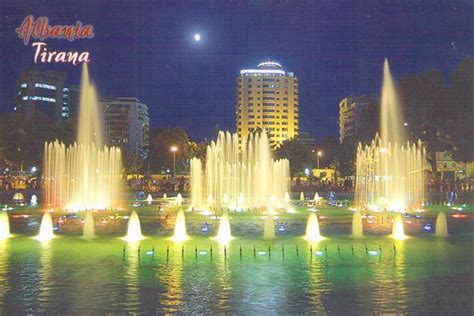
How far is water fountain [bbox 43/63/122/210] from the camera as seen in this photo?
130 feet

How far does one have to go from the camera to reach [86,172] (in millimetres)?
43594

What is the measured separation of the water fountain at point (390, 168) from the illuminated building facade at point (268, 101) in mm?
102747

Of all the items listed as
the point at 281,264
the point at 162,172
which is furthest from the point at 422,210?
the point at 162,172

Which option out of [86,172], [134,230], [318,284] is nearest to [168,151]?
[86,172]

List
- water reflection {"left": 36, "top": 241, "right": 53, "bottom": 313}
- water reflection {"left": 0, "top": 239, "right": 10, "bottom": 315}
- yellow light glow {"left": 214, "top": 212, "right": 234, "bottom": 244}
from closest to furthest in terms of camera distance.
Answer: water reflection {"left": 36, "top": 241, "right": 53, "bottom": 313} → water reflection {"left": 0, "top": 239, "right": 10, "bottom": 315} → yellow light glow {"left": 214, "top": 212, "right": 234, "bottom": 244}

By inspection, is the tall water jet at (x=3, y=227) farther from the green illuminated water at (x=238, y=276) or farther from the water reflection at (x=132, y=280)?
the water reflection at (x=132, y=280)

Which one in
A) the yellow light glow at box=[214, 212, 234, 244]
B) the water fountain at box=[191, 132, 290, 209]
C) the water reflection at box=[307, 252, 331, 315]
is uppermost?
the water fountain at box=[191, 132, 290, 209]

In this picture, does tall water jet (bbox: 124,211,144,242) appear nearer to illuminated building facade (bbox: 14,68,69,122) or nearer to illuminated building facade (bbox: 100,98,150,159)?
illuminated building facade (bbox: 14,68,69,122)

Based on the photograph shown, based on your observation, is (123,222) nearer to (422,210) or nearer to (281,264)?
(281,264)

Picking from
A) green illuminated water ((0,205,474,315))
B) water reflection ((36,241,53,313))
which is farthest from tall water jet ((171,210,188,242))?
water reflection ((36,241,53,313))

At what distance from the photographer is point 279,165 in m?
57.7

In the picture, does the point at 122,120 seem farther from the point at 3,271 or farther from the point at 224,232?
the point at 3,271

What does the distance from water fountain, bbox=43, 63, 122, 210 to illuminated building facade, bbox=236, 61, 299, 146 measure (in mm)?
111894

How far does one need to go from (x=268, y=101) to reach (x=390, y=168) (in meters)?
122
